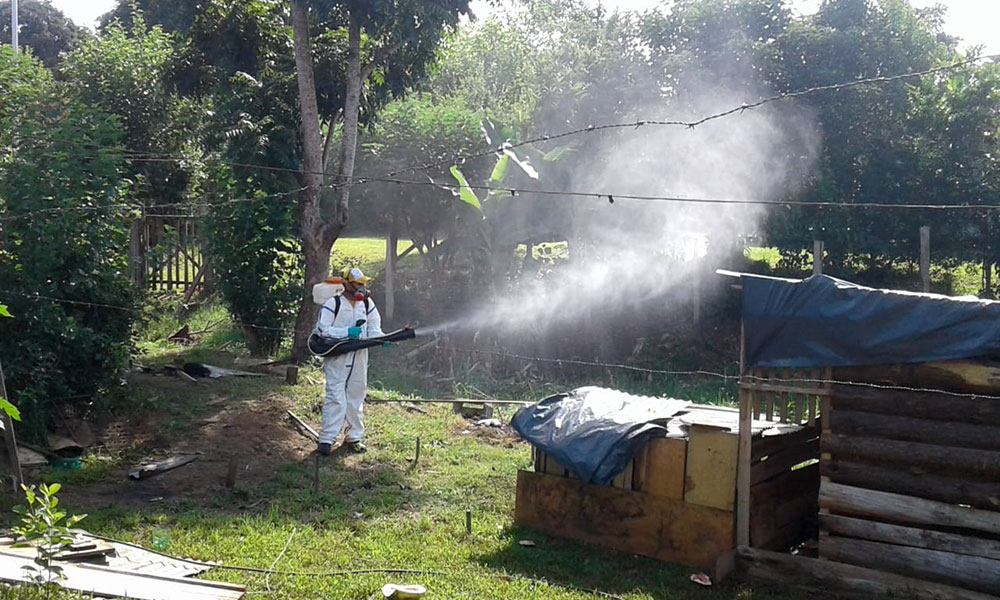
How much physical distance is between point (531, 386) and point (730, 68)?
710cm

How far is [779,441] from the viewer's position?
759 cm

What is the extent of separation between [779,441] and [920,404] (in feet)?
4.44

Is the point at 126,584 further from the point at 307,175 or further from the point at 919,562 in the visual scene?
the point at 307,175

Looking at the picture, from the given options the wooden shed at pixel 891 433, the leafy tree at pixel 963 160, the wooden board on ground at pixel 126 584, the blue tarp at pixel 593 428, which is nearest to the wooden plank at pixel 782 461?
the wooden shed at pixel 891 433

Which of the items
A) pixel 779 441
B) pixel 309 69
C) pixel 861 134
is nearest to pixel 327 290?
pixel 309 69

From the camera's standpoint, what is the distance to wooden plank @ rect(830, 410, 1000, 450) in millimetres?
6238

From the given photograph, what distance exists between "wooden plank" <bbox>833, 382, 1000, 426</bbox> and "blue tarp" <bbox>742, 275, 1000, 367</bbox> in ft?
0.87

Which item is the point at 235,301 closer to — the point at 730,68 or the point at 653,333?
the point at 653,333

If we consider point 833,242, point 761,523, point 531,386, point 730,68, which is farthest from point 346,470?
point 730,68

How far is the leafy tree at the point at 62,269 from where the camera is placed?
33.4 feet

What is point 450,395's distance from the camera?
14867mm

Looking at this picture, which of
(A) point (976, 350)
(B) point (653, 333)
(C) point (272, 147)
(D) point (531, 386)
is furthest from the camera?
(B) point (653, 333)

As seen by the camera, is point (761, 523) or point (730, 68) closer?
point (761, 523)

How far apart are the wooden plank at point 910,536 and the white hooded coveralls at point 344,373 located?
230 inches
